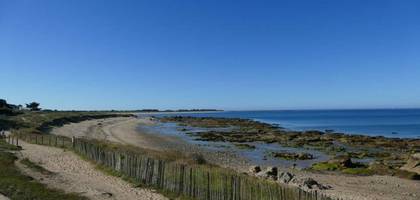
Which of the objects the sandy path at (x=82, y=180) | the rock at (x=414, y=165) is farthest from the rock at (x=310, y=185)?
the rock at (x=414, y=165)

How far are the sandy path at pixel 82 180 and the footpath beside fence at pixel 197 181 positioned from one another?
677 millimetres

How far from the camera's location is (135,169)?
21375mm

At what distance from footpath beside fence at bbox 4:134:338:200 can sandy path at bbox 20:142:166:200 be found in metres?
0.68

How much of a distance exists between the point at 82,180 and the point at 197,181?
690 cm

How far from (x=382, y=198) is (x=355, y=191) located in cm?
195

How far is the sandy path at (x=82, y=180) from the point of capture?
18.4 m

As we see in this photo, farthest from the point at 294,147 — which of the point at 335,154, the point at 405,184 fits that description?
the point at 405,184

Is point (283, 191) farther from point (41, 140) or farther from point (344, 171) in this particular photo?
point (41, 140)

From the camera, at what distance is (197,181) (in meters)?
17.1

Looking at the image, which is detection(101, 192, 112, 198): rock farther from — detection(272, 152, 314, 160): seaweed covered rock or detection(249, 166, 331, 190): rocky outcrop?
detection(272, 152, 314, 160): seaweed covered rock

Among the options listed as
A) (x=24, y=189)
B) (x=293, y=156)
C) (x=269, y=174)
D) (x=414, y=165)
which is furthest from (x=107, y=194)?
(x=293, y=156)

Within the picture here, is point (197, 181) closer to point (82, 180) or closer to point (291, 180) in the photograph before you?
point (82, 180)

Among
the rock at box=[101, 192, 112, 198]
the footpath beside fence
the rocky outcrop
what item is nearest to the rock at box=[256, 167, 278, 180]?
the rocky outcrop

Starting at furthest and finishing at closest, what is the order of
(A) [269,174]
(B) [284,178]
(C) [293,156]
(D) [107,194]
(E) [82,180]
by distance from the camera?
(C) [293,156] < (A) [269,174] < (B) [284,178] < (E) [82,180] < (D) [107,194]
